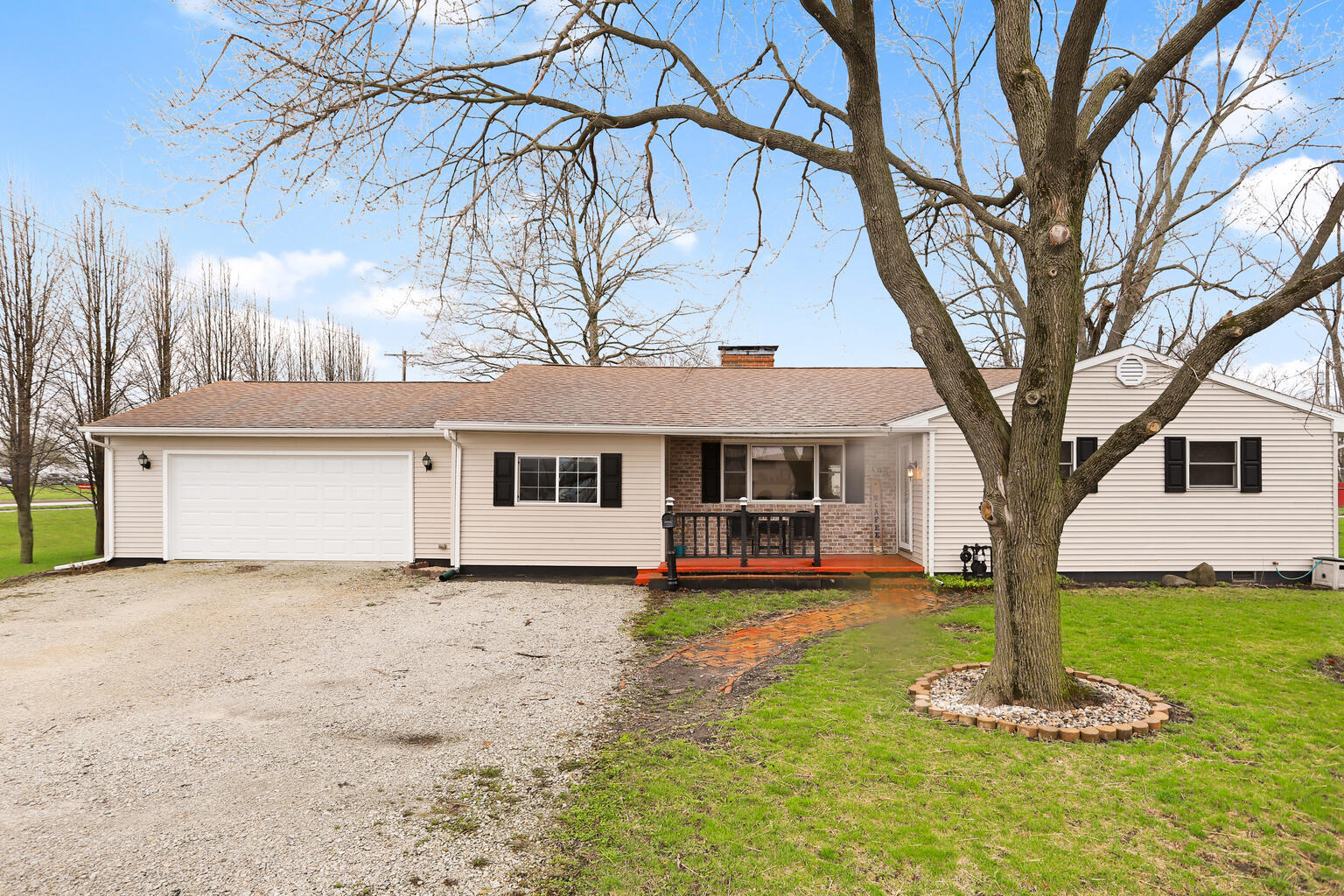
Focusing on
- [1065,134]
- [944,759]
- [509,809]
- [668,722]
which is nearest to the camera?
[509,809]

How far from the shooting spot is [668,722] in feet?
16.1

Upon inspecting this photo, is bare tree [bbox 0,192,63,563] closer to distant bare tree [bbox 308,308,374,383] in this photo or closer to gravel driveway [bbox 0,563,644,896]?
distant bare tree [bbox 308,308,374,383]

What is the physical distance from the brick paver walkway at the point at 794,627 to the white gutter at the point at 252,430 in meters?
6.96

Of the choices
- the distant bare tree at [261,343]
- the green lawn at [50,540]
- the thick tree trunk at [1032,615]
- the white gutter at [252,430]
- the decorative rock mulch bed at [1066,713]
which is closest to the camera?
the decorative rock mulch bed at [1066,713]

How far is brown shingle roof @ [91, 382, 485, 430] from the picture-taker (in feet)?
40.2

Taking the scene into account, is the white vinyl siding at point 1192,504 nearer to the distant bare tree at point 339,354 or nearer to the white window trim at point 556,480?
the white window trim at point 556,480

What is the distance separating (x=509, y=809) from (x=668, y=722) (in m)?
1.55

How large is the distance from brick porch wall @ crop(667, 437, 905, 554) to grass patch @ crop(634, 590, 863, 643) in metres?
2.51

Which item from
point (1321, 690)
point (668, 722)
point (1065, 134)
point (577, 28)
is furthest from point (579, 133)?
point (1321, 690)

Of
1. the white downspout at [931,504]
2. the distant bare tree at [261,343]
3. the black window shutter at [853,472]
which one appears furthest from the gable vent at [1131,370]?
the distant bare tree at [261,343]

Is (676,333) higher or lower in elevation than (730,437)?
higher

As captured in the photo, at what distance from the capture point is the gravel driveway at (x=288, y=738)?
312cm

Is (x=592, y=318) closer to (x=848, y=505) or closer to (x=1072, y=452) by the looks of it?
(x=848, y=505)

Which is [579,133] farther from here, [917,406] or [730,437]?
[917,406]
